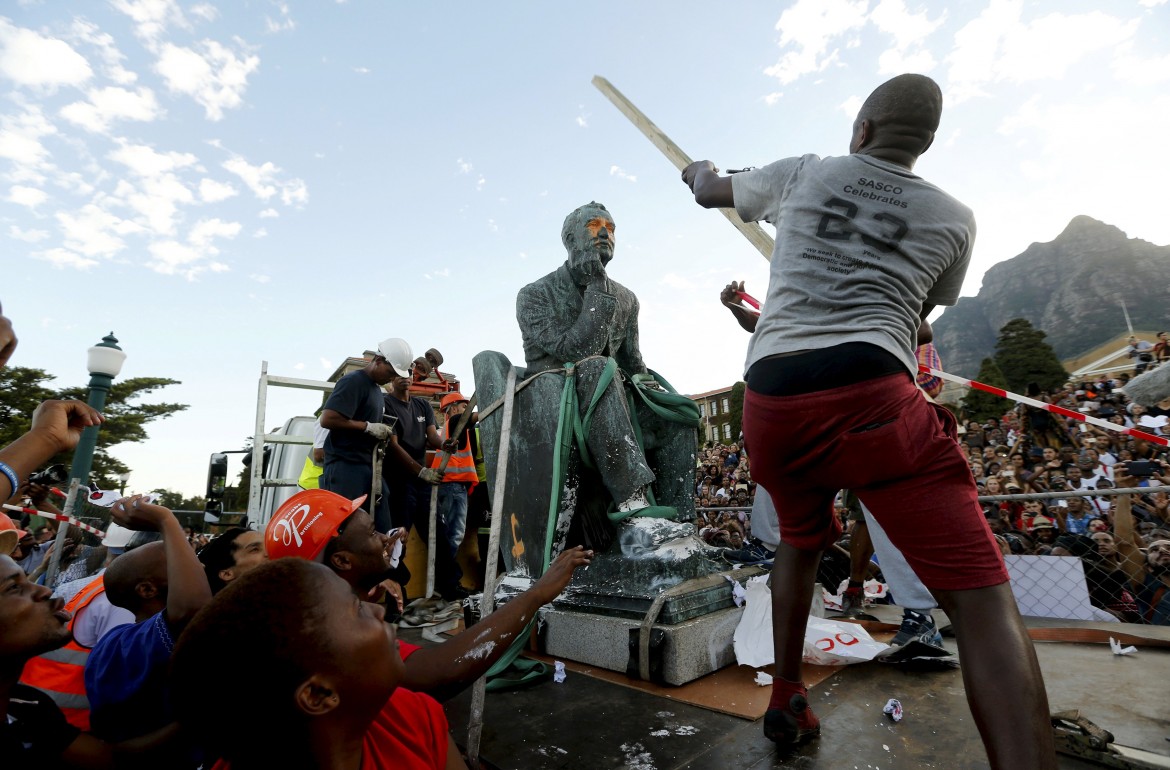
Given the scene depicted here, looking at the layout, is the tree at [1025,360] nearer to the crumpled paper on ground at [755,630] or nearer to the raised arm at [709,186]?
the crumpled paper on ground at [755,630]

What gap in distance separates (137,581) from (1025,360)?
120 ft

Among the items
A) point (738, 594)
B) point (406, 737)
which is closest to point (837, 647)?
point (738, 594)

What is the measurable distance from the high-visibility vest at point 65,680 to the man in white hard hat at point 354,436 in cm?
181

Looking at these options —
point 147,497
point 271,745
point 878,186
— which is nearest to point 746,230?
point 878,186

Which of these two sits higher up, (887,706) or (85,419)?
(85,419)

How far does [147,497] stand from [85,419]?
0.42 metres

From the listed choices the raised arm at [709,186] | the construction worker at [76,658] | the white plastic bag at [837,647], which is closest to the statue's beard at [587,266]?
the raised arm at [709,186]

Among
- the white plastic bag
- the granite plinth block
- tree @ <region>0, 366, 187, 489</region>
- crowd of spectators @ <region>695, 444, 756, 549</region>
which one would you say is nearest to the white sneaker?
the granite plinth block

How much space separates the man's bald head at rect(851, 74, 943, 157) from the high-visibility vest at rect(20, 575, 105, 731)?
112 inches

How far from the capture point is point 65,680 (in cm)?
186

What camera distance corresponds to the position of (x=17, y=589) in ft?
4.50

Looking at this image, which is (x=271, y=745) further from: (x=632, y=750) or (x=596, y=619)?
(x=596, y=619)

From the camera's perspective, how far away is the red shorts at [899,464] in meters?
1.29

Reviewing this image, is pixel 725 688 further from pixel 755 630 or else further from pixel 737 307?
pixel 737 307
